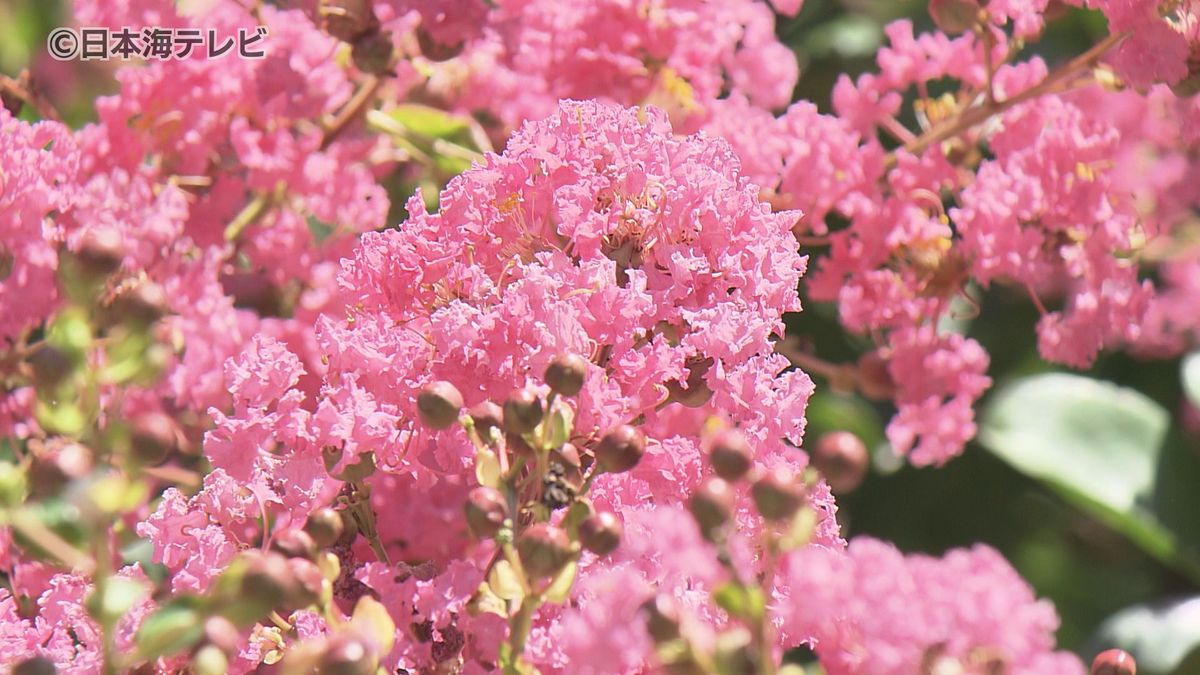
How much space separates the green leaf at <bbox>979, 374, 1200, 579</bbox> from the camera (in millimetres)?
1534

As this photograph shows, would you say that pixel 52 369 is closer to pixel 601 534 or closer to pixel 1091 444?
pixel 601 534

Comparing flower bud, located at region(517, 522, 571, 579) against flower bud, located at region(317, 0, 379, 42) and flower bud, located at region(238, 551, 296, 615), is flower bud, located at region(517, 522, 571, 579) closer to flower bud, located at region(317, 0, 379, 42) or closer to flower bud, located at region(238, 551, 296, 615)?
flower bud, located at region(238, 551, 296, 615)

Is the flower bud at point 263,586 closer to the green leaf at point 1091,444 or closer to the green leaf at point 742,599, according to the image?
the green leaf at point 742,599

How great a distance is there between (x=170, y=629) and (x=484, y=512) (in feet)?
0.51

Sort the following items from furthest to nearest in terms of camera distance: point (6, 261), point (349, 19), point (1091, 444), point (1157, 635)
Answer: point (1091, 444), point (1157, 635), point (349, 19), point (6, 261)

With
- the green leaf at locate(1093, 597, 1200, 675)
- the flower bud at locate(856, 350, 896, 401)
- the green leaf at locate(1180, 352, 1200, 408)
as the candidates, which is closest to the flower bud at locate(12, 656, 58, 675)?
the flower bud at locate(856, 350, 896, 401)

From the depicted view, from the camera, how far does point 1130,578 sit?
1.71 metres

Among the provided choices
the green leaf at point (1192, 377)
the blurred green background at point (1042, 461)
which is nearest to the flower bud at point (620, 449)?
the blurred green background at point (1042, 461)

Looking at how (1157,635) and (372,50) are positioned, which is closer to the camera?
(372,50)

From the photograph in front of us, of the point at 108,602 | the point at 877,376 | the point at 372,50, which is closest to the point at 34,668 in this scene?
the point at 108,602

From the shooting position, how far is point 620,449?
0.71 m

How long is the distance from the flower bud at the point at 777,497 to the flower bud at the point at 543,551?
95mm

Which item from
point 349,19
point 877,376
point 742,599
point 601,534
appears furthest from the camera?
point 877,376

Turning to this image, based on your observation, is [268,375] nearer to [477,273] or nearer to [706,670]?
[477,273]
